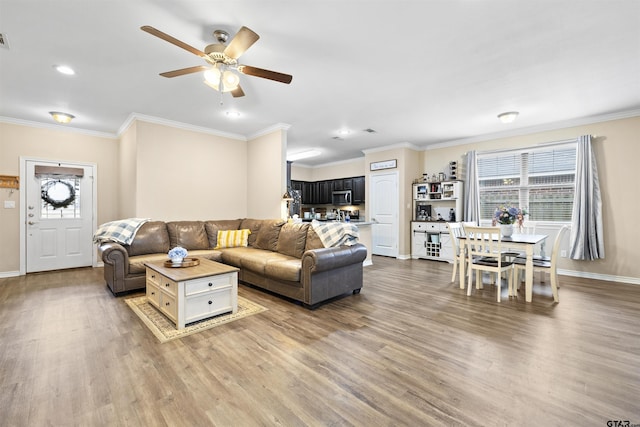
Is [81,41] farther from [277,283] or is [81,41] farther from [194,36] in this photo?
[277,283]

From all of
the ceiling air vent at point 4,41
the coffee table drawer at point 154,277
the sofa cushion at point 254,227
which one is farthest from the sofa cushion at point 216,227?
the ceiling air vent at point 4,41

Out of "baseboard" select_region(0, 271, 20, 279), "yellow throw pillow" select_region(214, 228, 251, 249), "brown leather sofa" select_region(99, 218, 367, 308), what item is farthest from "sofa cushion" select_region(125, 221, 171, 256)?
"baseboard" select_region(0, 271, 20, 279)

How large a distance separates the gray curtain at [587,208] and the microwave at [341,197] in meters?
5.04

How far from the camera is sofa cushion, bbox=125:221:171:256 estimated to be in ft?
14.2

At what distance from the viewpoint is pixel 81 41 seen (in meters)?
2.63

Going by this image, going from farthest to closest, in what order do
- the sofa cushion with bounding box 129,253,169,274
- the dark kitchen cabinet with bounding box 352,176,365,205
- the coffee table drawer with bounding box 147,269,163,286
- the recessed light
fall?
the dark kitchen cabinet with bounding box 352,176,365,205, the sofa cushion with bounding box 129,253,169,274, the coffee table drawer with bounding box 147,269,163,286, the recessed light

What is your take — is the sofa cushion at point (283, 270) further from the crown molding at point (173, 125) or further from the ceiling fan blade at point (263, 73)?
the crown molding at point (173, 125)

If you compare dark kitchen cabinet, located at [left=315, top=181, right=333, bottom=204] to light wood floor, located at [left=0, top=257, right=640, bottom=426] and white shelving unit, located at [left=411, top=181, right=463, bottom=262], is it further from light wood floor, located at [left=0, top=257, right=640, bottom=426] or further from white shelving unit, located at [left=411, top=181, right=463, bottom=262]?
light wood floor, located at [left=0, top=257, right=640, bottom=426]

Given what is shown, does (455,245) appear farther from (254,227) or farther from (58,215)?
(58,215)

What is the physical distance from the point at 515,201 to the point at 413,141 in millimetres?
2446

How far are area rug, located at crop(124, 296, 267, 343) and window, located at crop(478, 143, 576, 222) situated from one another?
536 cm

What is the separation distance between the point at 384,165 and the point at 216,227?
425 centimetres

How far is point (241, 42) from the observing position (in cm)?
223

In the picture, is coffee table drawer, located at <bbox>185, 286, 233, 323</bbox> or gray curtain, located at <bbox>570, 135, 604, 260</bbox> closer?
coffee table drawer, located at <bbox>185, 286, 233, 323</bbox>
